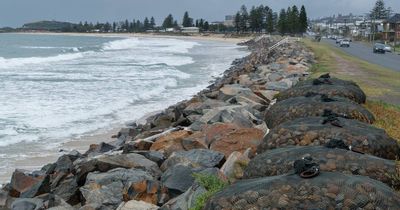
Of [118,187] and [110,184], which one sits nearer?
[118,187]

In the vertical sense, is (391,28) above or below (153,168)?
below

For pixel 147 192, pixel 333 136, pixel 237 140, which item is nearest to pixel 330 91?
pixel 237 140

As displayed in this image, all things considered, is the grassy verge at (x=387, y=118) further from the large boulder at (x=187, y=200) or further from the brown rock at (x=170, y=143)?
the large boulder at (x=187, y=200)

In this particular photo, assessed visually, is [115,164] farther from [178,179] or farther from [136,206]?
[136,206]

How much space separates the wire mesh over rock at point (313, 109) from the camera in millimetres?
8039

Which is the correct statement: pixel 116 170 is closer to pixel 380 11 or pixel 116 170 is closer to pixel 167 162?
pixel 167 162

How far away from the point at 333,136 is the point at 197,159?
216 centimetres

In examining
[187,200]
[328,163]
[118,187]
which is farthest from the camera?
[118,187]

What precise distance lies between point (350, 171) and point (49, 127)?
41.1 ft

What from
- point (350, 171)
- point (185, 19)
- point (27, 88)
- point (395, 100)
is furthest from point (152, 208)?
point (185, 19)

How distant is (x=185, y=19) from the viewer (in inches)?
7795

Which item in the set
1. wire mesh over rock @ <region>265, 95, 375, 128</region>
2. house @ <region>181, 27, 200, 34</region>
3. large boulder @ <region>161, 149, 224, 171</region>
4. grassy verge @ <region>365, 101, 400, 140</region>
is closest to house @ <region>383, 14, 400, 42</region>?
grassy verge @ <region>365, 101, 400, 140</region>

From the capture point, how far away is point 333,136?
616 cm

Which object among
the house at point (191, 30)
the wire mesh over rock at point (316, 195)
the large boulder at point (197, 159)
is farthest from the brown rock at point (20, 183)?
the house at point (191, 30)
